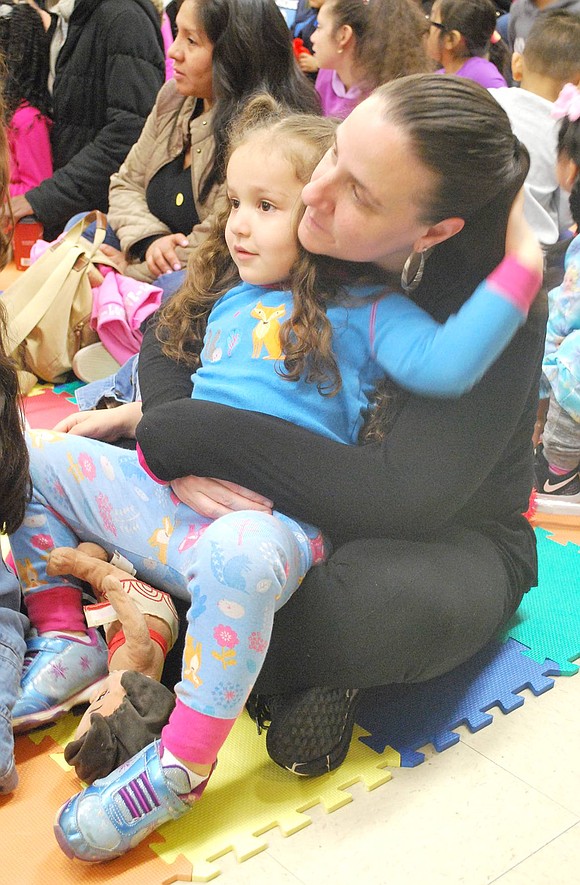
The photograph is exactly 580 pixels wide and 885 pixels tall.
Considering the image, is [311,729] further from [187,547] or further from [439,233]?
[439,233]

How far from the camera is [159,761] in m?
1.19

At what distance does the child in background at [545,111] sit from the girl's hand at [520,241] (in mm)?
1450

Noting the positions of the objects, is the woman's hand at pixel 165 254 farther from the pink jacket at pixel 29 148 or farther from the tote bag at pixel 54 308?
the pink jacket at pixel 29 148

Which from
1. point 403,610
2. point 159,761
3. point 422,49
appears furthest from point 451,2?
point 159,761

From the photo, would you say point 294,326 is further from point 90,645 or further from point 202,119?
point 202,119

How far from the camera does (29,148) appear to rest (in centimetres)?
362

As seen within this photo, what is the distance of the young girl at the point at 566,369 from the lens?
87.5 inches

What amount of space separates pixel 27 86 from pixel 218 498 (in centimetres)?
273

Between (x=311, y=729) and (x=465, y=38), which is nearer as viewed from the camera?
(x=311, y=729)

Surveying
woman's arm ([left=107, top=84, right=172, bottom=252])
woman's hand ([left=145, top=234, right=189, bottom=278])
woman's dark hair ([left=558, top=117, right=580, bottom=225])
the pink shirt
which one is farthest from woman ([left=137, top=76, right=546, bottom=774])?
the pink shirt

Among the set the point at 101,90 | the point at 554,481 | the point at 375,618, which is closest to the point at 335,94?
the point at 101,90

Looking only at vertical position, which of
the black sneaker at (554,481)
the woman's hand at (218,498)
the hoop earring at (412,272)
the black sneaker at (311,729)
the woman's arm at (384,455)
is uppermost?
the hoop earring at (412,272)

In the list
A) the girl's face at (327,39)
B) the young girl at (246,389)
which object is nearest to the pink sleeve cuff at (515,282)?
the young girl at (246,389)

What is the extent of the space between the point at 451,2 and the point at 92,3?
1.29 meters
